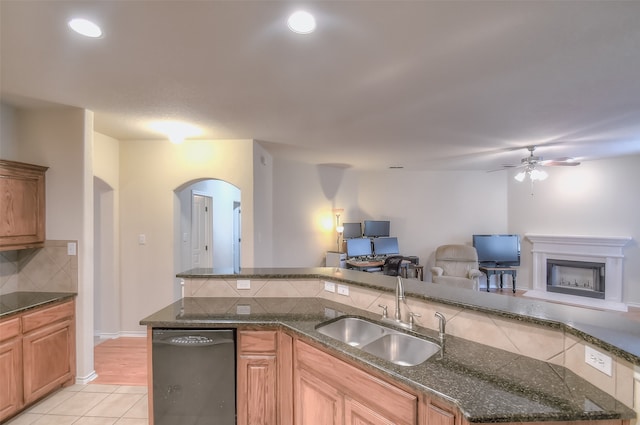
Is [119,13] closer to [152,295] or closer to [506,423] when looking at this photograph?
[506,423]

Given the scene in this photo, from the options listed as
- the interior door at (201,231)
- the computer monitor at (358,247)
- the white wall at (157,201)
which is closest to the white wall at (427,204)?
the computer monitor at (358,247)

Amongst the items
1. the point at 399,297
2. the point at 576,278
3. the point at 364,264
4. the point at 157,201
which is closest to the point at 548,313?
the point at 399,297

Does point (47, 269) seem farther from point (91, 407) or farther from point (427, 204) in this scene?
point (427, 204)

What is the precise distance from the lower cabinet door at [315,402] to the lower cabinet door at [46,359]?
7.11 ft

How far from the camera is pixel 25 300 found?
2.58 metres

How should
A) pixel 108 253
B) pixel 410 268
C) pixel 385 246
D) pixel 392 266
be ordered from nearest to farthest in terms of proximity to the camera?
pixel 108 253 → pixel 392 266 → pixel 410 268 → pixel 385 246

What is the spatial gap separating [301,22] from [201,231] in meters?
4.56

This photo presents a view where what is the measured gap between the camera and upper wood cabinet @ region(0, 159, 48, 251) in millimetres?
2531

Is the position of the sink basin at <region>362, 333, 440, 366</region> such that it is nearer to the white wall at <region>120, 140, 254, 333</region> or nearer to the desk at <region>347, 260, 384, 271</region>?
the white wall at <region>120, 140, 254, 333</region>

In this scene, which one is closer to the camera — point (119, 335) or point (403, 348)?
point (403, 348)

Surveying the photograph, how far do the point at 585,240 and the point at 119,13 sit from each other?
24.1ft

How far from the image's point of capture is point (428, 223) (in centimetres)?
705

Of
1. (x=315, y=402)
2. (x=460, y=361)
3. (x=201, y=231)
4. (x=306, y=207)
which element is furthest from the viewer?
(x=306, y=207)

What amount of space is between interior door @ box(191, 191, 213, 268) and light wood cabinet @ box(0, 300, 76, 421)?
236cm
